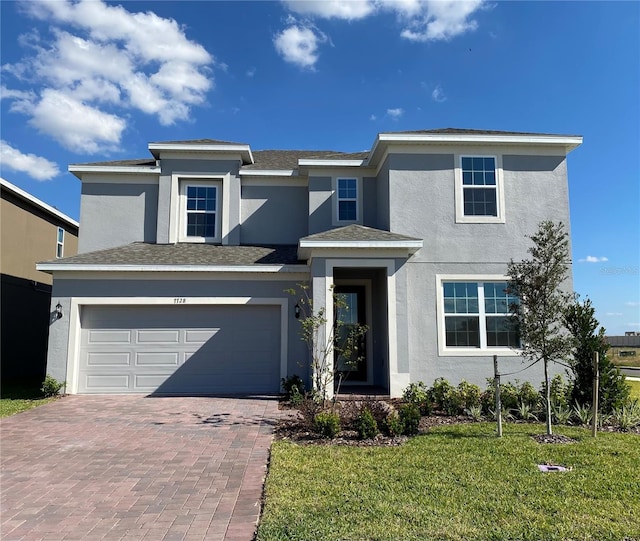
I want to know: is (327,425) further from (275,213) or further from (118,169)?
(118,169)

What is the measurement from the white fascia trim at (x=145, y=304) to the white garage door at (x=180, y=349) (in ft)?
0.56

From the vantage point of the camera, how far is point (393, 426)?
7504 millimetres

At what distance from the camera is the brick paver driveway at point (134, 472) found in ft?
14.2

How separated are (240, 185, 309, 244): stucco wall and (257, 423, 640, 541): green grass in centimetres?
849

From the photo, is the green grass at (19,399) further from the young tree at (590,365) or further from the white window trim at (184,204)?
the young tree at (590,365)

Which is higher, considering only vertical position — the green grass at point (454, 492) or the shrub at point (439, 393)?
the shrub at point (439, 393)

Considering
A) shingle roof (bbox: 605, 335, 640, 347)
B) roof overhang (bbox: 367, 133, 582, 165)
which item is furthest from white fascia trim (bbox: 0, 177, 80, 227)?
shingle roof (bbox: 605, 335, 640, 347)

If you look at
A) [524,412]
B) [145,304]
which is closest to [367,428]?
[524,412]

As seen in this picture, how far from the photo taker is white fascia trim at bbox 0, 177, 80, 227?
50.9ft

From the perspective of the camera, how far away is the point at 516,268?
8297mm

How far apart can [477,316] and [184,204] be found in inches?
374

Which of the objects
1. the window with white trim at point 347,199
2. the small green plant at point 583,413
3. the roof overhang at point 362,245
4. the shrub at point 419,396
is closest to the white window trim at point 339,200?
the window with white trim at point 347,199

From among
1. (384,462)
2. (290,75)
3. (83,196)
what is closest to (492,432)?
(384,462)

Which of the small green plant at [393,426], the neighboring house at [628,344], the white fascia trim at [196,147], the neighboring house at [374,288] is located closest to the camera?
the small green plant at [393,426]
